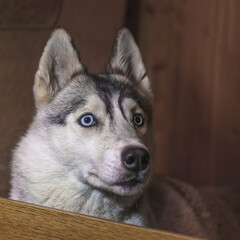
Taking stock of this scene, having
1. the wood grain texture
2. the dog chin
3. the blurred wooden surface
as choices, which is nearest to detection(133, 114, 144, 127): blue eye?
the dog chin

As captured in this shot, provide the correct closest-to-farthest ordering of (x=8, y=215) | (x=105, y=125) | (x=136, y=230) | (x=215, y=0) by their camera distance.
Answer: (x=136, y=230)
(x=8, y=215)
(x=105, y=125)
(x=215, y=0)

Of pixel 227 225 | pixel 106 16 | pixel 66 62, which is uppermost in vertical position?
pixel 106 16

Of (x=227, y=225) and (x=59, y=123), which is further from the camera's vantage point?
(x=227, y=225)

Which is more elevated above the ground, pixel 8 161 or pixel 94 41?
pixel 94 41

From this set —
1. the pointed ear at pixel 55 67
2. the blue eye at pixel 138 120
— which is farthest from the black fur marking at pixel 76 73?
the blue eye at pixel 138 120

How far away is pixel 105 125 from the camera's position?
125 cm

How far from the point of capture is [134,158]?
1.12m

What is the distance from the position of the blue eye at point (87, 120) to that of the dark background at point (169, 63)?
9.6 inches

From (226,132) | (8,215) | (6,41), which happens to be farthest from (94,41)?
(226,132)

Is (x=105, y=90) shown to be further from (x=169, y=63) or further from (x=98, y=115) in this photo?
(x=169, y=63)

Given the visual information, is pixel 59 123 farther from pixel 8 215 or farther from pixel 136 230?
pixel 136 230

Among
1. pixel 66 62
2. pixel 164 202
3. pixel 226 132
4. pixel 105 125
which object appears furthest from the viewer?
pixel 226 132

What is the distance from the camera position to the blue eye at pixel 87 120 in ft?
4.19

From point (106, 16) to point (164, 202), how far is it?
2.63 feet
